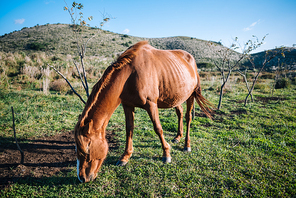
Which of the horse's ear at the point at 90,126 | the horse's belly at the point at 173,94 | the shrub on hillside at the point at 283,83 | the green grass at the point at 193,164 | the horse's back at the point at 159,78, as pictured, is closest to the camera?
the horse's ear at the point at 90,126

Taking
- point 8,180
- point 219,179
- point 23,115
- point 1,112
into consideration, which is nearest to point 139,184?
point 219,179

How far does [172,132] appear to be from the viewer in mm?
5082

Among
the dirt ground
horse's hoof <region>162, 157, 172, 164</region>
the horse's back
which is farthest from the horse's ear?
horse's hoof <region>162, 157, 172, 164</region>

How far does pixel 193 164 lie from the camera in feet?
10.4

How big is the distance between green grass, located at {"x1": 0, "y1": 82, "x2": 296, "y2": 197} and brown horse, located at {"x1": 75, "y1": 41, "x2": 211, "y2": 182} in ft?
1.28

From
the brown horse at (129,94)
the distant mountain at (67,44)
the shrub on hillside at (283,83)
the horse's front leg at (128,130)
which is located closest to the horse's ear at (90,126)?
the brown horse at (129,94)

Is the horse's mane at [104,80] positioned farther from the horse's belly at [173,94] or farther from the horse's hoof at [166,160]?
the horse's hoof at [166,160]

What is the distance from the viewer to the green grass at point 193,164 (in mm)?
2438

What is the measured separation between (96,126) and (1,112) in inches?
252

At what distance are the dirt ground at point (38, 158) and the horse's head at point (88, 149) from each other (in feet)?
3.26

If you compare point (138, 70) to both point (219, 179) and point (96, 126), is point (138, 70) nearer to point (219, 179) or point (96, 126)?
point (96, 126)

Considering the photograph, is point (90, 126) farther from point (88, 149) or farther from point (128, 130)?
point (128, 130)

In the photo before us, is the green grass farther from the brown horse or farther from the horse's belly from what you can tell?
the horse's belly

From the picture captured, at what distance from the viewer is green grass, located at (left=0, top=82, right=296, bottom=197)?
2438 millimetres
